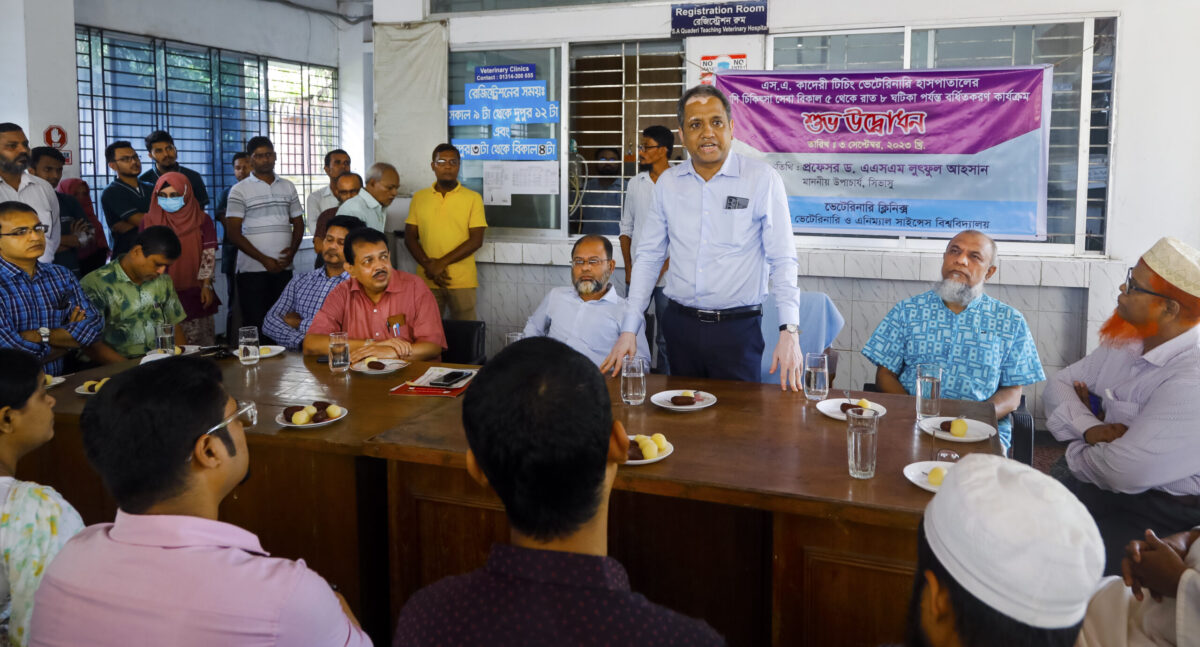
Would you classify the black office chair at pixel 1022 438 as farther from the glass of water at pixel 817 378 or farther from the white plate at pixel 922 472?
the white plate at pixel 922 472

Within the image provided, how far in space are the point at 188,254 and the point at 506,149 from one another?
2.18 m

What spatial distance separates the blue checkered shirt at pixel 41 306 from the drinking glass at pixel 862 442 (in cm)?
337

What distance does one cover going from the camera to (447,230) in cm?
582

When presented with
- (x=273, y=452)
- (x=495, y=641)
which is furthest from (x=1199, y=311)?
(x=273, y=452)

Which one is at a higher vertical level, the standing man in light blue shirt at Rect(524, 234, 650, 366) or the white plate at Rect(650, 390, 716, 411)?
the standing man in light blue shirt at Rect(524, 234, 650, 366)

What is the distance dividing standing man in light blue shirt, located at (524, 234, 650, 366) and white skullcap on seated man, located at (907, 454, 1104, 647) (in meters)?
2.81

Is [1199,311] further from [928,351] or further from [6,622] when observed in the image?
[6,622]

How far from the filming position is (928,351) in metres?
3.52

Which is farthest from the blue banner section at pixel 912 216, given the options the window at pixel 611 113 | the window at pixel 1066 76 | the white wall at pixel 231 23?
the white wall at pixel 231 23

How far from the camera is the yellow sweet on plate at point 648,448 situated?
7.39 feet

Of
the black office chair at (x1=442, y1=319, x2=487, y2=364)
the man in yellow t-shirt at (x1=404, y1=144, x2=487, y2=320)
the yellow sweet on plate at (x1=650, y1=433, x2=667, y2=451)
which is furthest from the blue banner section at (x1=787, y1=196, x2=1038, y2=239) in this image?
the yellow sweet on plate at (x1=650, y1=433, x2=667, y2=451)

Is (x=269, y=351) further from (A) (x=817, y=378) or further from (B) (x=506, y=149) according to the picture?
(B) (x=506, y=149)

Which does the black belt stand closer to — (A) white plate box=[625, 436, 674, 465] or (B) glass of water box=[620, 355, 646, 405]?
(B) glass of water box=[620, 355, 646, 405]

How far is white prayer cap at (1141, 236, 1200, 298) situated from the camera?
250 centimetres
